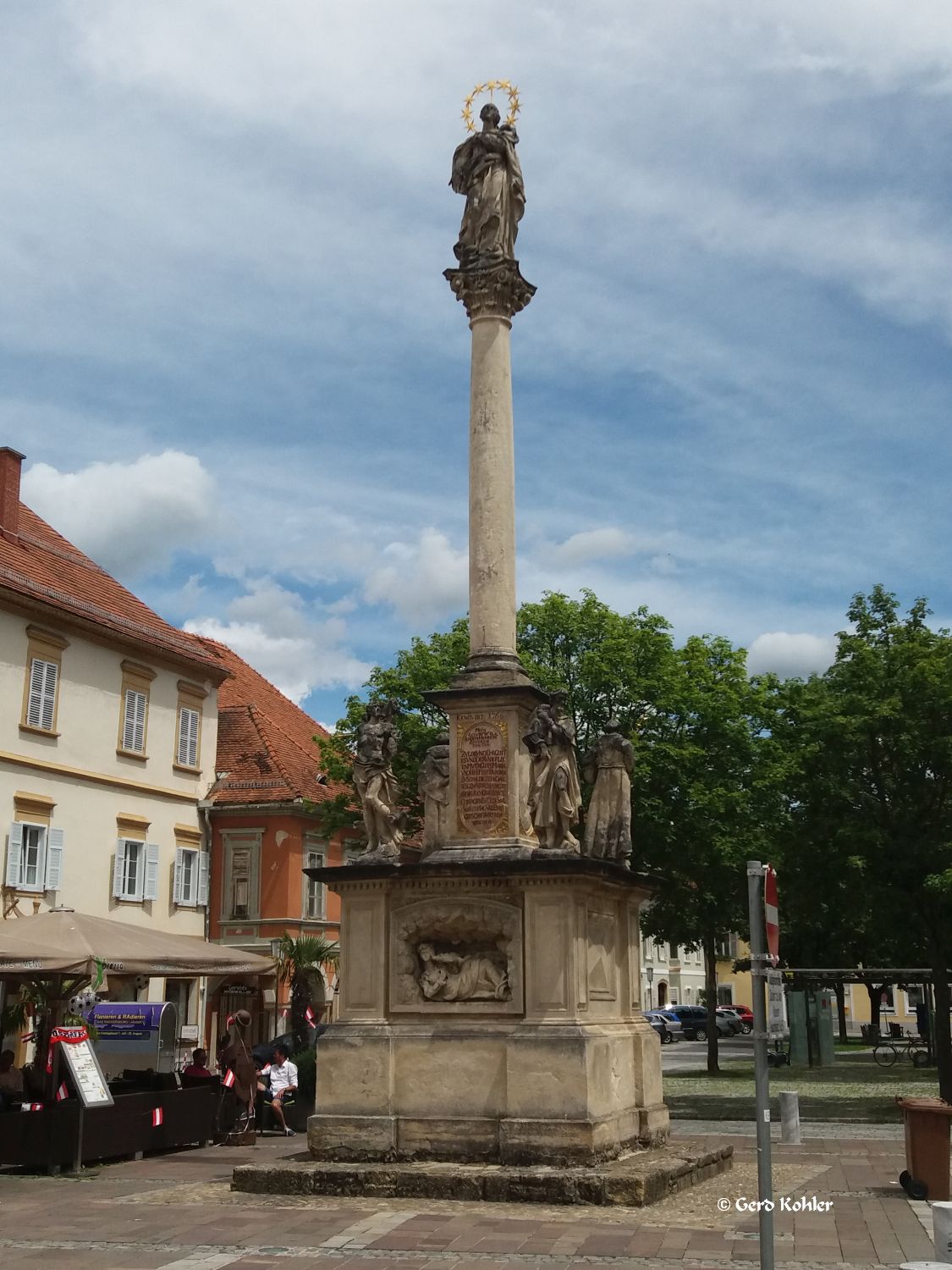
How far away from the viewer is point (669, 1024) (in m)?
58.1

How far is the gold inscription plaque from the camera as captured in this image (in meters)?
13.8

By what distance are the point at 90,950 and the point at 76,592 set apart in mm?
17722

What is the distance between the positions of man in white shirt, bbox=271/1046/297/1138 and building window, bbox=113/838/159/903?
39.1 ft

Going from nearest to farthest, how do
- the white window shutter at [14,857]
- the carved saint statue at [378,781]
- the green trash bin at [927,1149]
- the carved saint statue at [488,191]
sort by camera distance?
the green trash bin at [927,1149] → the carved saint statue at [378,781] → the carved saint statue at [488,191] → the white window shutter at [14,857]

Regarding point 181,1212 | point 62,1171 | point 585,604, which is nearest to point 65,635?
point 585,604

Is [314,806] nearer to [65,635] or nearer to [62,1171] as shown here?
[65,635]

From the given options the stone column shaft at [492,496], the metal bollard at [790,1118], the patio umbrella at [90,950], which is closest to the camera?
the stone column shaft at [492,496]

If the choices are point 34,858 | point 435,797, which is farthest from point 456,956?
point 34,858

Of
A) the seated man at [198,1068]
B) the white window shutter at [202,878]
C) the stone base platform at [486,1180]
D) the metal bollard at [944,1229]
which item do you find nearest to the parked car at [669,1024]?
the white window shutter at [202,878]

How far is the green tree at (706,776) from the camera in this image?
2808 centimetres

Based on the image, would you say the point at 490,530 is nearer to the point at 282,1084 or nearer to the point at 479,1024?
the point at 479,1024

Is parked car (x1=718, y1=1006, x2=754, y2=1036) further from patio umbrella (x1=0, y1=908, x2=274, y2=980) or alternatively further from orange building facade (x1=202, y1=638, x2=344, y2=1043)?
patio umbrella (x1=0, y1=908, x2=274, y2=980)

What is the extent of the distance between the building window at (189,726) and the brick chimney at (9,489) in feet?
17.9

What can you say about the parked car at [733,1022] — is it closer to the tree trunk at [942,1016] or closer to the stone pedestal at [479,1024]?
the tree trunk at [942,1016]
